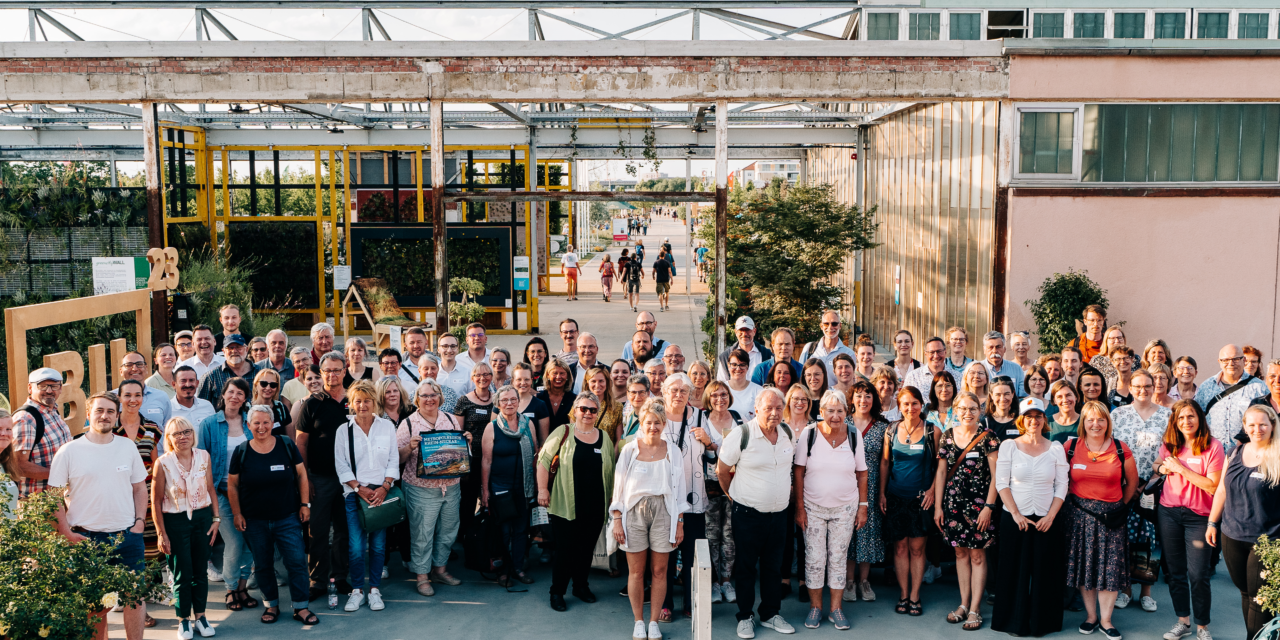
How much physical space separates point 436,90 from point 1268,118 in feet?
31.1

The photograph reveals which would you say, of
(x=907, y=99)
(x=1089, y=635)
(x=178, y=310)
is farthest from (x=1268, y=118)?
(x=178, y=310)

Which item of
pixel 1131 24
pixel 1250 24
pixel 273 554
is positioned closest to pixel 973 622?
pixel 273 554

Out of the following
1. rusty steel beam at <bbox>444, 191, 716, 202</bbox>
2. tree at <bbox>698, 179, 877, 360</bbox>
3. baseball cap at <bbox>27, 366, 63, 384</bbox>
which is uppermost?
rusty steel beam at <bbox>444, 191, 716, 202</bbox>

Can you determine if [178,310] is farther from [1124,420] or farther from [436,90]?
[1124,420]

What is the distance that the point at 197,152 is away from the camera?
1745cm

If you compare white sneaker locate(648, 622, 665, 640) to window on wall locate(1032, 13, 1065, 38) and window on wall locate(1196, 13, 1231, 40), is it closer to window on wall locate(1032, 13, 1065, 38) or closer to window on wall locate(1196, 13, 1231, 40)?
window on wall locate(1032, 13, 1065, 38)


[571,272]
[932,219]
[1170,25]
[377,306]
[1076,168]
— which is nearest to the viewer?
[1076,168]

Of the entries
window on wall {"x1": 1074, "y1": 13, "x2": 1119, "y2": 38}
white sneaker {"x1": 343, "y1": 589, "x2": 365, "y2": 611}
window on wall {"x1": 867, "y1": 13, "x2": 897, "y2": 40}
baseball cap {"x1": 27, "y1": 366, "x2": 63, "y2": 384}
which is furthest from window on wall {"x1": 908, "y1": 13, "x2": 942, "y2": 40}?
baseball cap {"x1": 27, "y1": 366, "x2": 63, "y2": 384}

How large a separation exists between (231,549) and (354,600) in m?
0.87

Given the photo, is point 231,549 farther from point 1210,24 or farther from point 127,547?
point 1210,24

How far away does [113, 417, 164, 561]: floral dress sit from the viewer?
604 centimetres

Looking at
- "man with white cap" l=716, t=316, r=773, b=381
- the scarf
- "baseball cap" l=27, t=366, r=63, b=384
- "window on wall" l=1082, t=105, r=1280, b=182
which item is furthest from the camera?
"window on wall" l=1082, t=105, r=1280, b=182

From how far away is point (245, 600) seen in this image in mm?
6484

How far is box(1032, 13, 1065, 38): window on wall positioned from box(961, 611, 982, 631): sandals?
13.8 m
